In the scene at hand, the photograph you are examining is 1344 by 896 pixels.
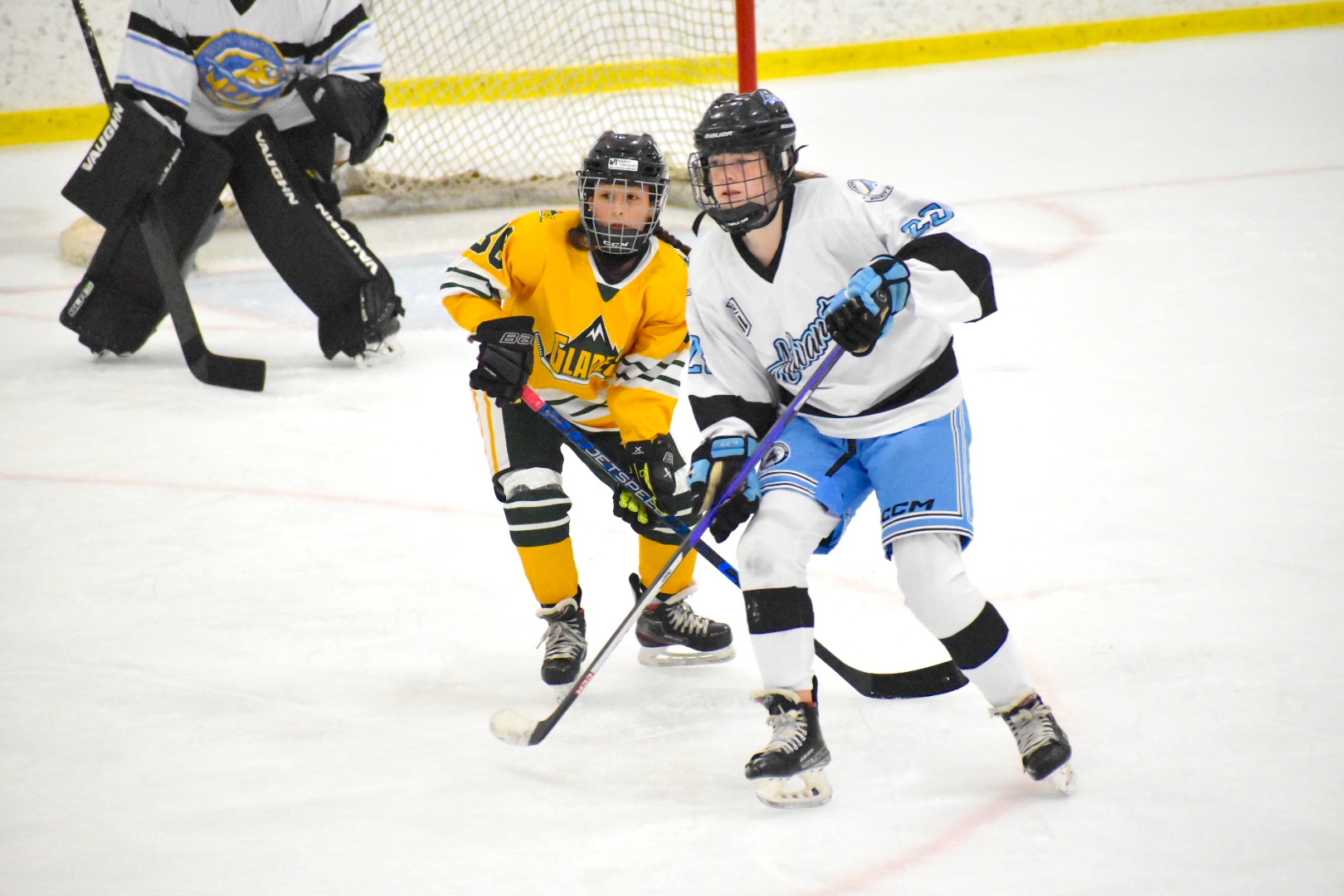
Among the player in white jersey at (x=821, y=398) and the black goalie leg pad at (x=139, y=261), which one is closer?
the player in white jersey at (x=821, y=398)

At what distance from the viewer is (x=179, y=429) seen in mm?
3314

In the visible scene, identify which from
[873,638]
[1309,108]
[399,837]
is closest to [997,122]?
[1309,108]

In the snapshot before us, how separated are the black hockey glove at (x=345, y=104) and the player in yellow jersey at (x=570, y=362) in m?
1.77

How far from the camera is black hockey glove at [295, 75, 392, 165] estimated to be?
3.63 m

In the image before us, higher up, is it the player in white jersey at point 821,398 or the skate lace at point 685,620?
the player in white jersey at point 821,398

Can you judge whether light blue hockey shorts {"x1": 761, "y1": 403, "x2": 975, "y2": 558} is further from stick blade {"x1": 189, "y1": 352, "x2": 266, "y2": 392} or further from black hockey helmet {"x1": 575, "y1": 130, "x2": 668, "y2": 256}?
stick blade {"x1": 189, "y1": 352, "x2": 266, "y2": 392}

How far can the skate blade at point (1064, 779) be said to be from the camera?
165 cm

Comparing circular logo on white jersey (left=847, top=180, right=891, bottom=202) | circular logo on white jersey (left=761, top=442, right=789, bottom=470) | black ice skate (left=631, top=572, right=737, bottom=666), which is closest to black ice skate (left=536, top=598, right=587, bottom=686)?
black ice skate (left=631, top=572, right=737, bottom=666)

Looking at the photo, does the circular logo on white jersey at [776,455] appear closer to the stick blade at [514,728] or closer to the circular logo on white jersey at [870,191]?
the circular logo on white jersey at [870,191]

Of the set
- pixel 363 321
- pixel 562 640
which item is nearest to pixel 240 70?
pixel 363 321

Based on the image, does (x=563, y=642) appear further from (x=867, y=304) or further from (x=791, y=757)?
(x=867, y=304)

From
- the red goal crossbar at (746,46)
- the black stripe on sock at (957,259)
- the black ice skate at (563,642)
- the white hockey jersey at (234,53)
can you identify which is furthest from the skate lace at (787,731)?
the red goal crossbar at (746,46)

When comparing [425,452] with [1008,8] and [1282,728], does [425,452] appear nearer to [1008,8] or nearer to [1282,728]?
[1282,728]

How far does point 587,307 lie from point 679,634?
542mm
